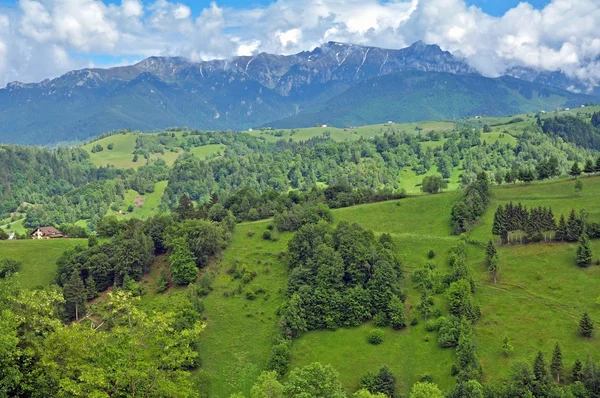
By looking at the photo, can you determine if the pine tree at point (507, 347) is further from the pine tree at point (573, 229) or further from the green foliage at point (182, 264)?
the green foliage at point (182, 264)

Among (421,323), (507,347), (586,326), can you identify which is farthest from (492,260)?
(507,347)

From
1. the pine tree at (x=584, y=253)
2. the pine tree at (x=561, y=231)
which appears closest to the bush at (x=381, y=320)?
the pine tree at (x=584, y=253)

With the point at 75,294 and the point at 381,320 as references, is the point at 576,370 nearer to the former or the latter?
the point at 381,320

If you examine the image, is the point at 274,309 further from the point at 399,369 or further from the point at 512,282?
the point at 512,282

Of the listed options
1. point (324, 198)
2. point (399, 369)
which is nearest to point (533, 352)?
point (399, 369)

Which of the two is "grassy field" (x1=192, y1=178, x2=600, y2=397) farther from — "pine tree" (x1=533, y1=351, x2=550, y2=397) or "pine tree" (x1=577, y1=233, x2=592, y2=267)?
"pine tree" (x1=533, y1=351, x2=550, y2=397)

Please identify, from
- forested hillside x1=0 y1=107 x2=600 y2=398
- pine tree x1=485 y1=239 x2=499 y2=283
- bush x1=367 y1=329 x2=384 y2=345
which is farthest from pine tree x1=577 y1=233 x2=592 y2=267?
bush x1=367 y1=329 x2=384 y2=345
